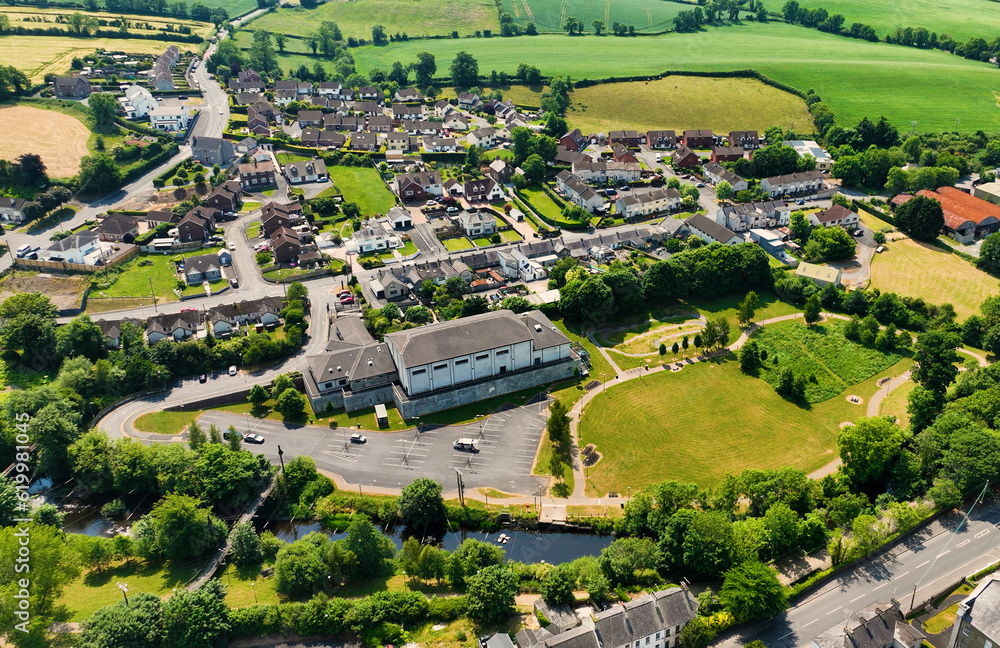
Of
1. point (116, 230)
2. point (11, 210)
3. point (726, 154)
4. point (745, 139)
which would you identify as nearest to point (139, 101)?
point (11, 210)

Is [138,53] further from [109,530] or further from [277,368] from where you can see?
[109,530]

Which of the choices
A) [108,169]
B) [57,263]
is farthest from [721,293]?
[108,169]

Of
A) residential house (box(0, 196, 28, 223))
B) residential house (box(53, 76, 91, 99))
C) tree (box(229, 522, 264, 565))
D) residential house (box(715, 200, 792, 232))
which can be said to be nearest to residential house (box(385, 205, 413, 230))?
residential house (box(715, 200, 792, 232))

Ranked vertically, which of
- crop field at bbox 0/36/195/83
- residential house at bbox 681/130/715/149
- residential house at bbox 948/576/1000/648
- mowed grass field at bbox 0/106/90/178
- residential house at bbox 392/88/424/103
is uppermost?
crop field at bbox 0/36/195/83

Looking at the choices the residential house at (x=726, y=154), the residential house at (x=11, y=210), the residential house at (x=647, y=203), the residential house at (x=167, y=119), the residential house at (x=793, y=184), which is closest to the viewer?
the residential house at (x=11, y=210)

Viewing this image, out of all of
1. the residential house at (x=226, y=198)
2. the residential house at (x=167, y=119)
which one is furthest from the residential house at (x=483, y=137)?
the residential house at (x=167, y=119)

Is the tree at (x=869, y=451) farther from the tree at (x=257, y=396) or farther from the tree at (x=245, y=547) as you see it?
the tree at (x=257, y=396)

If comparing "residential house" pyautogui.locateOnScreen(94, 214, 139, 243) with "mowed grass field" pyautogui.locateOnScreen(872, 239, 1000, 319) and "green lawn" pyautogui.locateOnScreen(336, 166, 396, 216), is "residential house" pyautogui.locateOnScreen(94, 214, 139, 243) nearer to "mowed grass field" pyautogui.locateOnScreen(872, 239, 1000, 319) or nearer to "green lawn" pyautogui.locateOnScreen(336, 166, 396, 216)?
"green lawn" pyautogui.locateOnScreen(336, 166, 396, 216)
